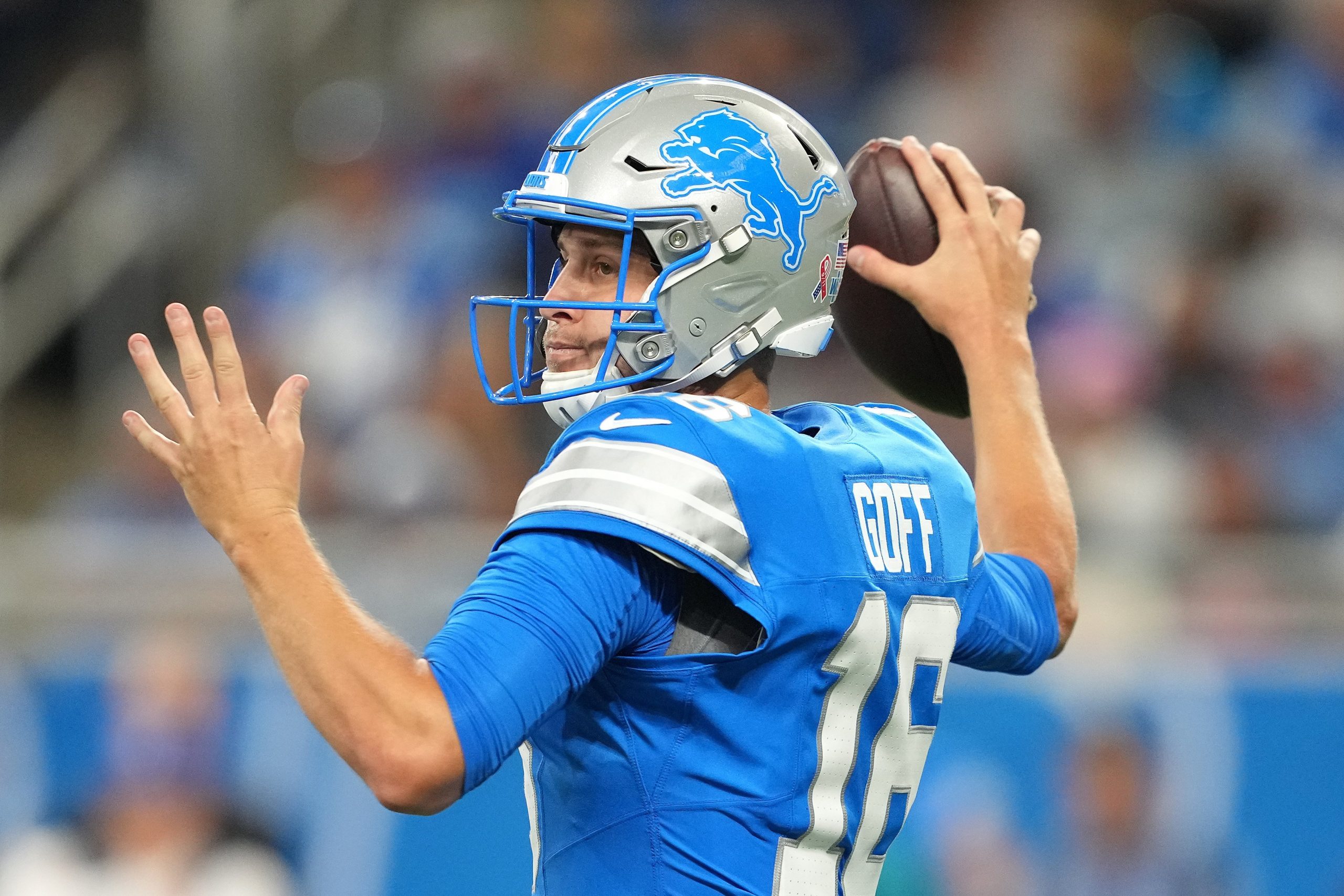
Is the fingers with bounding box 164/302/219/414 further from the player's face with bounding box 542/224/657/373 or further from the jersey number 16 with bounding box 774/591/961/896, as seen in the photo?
the jersey number 16 with bounding box 774/591/961/896

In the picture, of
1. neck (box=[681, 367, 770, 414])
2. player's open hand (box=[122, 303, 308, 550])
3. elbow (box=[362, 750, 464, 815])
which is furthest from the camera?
neck (box=[681, 367, 770, 414])

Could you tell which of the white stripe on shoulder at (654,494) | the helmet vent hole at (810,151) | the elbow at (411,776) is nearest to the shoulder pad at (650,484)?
the white stripe on shoulder at (654,494)

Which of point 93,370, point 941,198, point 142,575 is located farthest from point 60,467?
point 941,198

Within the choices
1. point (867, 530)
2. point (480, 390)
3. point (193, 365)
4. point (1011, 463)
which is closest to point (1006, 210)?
point (1011, 463)

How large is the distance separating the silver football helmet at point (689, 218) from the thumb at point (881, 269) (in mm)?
331

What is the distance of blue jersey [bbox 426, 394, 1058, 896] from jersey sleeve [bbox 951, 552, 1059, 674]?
0.65 ft

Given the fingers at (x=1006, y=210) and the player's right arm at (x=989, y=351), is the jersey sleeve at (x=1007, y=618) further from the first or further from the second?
the fingers at (x=1006, y=210)

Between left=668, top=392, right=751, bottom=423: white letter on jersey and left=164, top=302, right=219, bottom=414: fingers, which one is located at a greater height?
left=164, top=302, right=219, bottom=414: fingers

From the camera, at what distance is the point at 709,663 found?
204 centimetres

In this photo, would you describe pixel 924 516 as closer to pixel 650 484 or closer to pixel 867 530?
pixel 867 530

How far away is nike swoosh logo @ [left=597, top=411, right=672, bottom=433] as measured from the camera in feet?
6.78

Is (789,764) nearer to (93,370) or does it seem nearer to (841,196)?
(841,196)

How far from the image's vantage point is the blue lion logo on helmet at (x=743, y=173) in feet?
7.58

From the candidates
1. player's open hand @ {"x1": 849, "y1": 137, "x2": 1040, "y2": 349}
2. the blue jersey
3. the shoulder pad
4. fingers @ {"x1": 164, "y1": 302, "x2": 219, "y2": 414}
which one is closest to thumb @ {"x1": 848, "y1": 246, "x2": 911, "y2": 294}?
player's open hand @ {"x1": 849, "y1": 137, "x2": 1040, "y2": 349}
